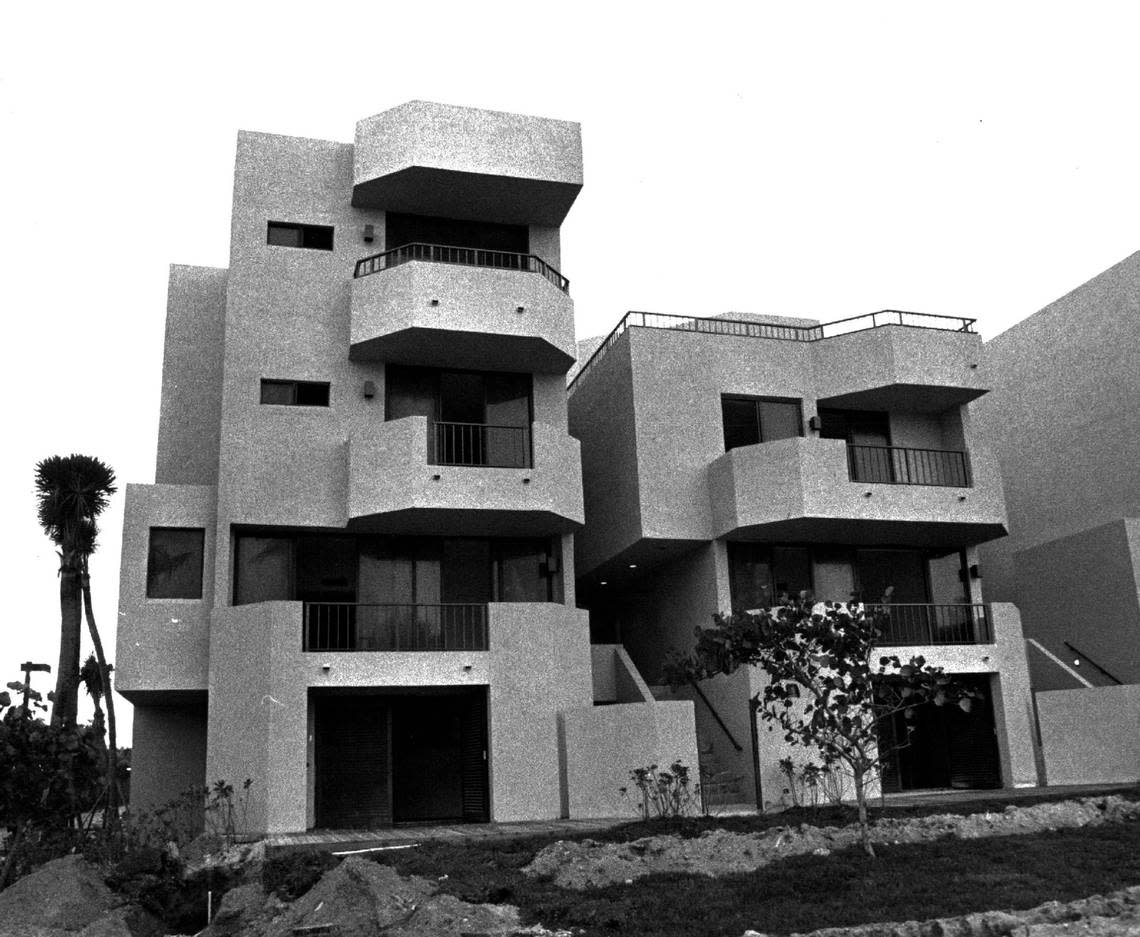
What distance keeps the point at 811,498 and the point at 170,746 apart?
13475mm

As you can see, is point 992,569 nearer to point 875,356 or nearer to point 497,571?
point 875,356

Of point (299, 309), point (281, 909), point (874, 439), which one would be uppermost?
point (299, 309)

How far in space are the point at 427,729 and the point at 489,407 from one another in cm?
629

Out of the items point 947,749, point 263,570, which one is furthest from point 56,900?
point 947,749

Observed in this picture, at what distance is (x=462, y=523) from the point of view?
72.8ft

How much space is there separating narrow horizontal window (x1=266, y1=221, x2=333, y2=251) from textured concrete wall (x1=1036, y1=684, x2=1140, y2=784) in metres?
16.7

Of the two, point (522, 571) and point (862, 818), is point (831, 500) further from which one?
point (862, 818)

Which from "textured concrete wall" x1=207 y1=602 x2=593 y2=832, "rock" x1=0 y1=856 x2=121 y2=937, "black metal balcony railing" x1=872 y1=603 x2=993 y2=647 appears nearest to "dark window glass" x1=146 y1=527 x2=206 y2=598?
"textured concrete wall" x1=207 y1=602 x2=593 y2=832

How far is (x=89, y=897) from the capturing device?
1522cm

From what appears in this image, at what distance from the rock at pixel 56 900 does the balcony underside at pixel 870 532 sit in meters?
13.0

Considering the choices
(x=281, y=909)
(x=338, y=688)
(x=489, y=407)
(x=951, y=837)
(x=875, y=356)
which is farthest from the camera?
(x=875, y=356)

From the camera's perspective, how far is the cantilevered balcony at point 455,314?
71.7 feet

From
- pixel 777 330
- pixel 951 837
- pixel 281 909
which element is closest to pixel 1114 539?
pixel 777 330

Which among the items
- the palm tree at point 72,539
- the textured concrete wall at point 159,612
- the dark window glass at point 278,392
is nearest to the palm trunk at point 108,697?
the palm tree at point 72,539
